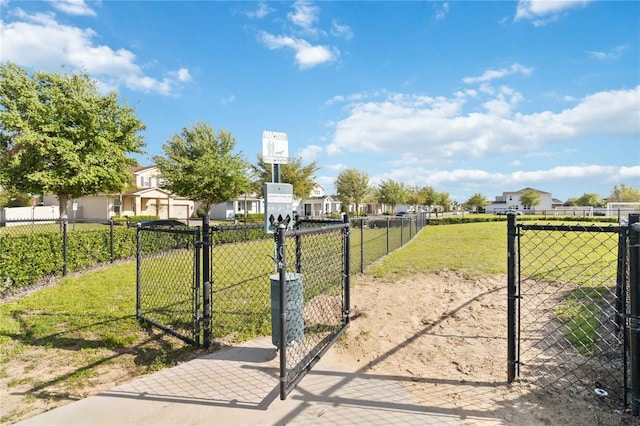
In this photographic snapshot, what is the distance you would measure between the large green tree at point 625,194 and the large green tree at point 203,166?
194ft

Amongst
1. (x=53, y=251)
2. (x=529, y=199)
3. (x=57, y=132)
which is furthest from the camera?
(x=529, y=199)

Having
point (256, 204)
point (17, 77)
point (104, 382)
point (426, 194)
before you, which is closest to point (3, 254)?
point (104, 382)

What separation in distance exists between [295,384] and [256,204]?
4151cm

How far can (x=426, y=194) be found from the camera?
55188 mm

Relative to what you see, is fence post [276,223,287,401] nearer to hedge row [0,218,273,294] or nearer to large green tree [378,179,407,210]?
hedge row [0,218,273,294]

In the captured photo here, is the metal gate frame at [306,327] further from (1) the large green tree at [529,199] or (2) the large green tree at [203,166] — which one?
(1) the large green tree at [529,199]

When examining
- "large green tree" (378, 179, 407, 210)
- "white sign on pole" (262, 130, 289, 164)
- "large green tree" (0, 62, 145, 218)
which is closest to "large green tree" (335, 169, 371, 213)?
"large green tree" (378, 179, 407, 210)

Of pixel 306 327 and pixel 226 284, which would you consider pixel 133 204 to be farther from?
pixel 306 327

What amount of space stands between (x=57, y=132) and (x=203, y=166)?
888cm

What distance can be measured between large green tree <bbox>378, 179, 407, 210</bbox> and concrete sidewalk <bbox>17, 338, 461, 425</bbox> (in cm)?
4569

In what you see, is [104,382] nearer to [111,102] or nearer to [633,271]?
[633,271]

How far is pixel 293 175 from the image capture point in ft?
102


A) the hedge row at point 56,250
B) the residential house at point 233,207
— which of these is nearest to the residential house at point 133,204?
the residential house at point 233,207

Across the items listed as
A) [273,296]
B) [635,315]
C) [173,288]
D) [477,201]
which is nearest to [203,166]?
[173,288]
